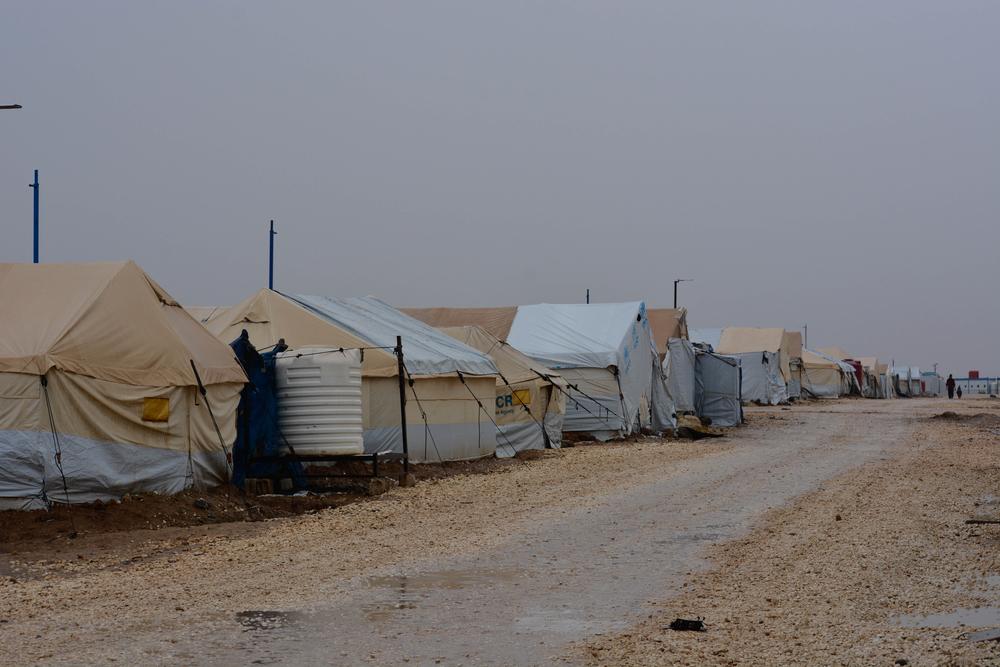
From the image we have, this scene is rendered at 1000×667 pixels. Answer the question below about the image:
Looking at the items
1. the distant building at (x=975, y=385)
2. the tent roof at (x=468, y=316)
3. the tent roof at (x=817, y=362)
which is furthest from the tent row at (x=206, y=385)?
the distant building at (x=975, y=385)

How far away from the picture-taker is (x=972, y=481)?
19875 millimetres

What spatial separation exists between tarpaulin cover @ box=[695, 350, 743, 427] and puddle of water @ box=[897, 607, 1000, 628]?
33260mm

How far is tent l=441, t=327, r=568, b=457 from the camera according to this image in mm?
27609

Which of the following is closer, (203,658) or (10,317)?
(203,658)

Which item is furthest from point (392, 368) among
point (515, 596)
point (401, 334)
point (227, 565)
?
point (515, 596)

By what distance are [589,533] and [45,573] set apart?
597 cm

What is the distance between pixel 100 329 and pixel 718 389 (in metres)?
29.5

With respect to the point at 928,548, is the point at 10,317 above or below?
above

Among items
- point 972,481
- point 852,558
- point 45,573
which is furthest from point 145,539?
point 972,481

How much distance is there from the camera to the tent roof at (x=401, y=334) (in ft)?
77.8

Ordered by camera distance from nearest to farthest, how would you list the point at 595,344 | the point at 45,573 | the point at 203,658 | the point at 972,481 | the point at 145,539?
1. the point at 203,658
2. the point at 45,573
3. the point at 145,539
4. the point at 972,481
5. the point at 595,344

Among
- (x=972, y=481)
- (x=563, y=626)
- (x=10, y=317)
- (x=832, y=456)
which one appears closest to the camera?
(x=563, y=626)

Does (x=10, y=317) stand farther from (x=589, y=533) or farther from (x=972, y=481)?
(x=972, y=481)

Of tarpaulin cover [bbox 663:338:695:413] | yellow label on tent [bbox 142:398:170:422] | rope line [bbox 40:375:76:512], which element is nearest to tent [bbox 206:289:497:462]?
yellow label on tent [bbox 142:398:170:422]
